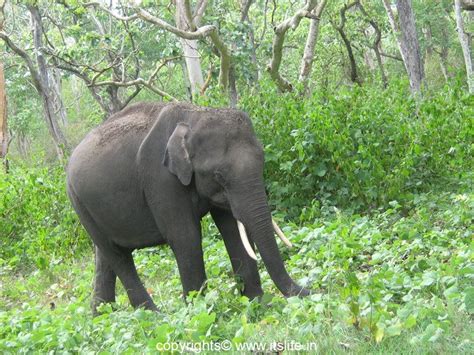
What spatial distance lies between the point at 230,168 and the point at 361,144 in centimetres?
358

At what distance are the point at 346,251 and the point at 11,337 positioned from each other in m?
2.73

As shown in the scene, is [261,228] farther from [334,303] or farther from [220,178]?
[334,303]

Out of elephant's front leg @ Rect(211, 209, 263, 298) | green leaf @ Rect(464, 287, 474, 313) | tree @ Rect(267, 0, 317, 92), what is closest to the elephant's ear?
elephant's front leg @ Rect(211, 209, 263, 298)

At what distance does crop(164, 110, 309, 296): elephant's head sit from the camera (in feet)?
18.9

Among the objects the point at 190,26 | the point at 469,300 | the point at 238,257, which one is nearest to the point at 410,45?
the point at 190,26

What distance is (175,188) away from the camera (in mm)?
6250

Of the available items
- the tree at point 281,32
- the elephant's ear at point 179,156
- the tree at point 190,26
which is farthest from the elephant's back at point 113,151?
the tree at point 281,32

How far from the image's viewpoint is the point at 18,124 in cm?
3703

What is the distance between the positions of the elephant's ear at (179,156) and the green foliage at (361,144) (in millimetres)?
3197

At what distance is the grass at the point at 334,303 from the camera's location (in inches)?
167

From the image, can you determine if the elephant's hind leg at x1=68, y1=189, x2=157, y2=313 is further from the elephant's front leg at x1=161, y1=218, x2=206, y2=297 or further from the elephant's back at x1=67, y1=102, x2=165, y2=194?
the elephant's front leg at x1=161, y1=218, x2=206, y2=297

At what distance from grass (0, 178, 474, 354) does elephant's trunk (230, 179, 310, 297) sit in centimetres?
14

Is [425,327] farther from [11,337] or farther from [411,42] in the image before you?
[411,42]

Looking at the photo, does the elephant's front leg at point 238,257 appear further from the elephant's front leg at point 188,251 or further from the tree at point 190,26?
the tree at point 190,26
